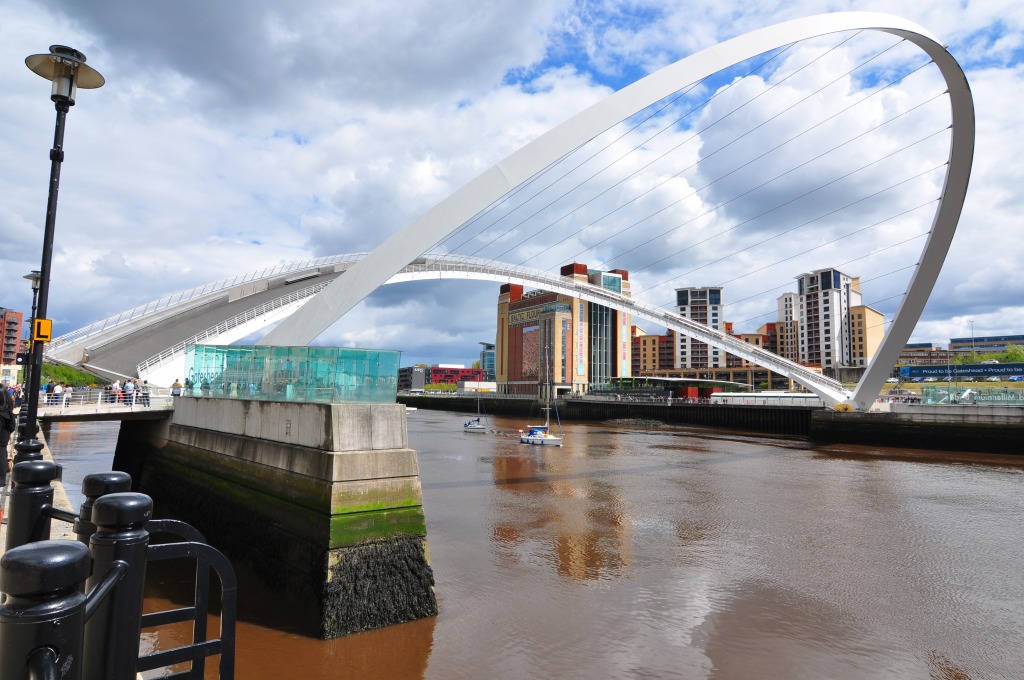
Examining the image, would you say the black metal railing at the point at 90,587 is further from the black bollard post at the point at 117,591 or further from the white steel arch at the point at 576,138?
the white steel arch at the point at 576,138

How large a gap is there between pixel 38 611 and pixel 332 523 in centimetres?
721

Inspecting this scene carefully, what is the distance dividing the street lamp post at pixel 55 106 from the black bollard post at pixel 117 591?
22.3ft

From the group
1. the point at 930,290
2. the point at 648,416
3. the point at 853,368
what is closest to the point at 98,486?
the point at 930,290

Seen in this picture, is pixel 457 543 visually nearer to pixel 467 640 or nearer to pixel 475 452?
pixel 467 640

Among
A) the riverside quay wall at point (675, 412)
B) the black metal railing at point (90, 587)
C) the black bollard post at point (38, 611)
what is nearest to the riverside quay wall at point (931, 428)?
the riverside quay wall at point (675, 412)

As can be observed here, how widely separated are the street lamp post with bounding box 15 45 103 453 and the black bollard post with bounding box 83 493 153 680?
22.3ft

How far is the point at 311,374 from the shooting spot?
10250 millimetres

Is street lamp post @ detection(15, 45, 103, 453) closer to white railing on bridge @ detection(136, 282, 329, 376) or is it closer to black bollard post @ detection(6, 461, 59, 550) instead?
black bollard post @ detection(6, 461, 59, 550)

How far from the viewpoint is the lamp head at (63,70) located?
24.5ft

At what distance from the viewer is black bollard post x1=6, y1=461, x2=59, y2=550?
2678 mm

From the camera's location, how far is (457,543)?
41.8 feet

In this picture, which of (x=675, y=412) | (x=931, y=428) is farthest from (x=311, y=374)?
(x=675, y=412)

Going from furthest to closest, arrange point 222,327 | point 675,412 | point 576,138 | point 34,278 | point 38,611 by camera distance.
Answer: point 675,412
point 222,327
point 576,138
point 34,278
point 38,611

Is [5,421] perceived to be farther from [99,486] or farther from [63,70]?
[99,486]
